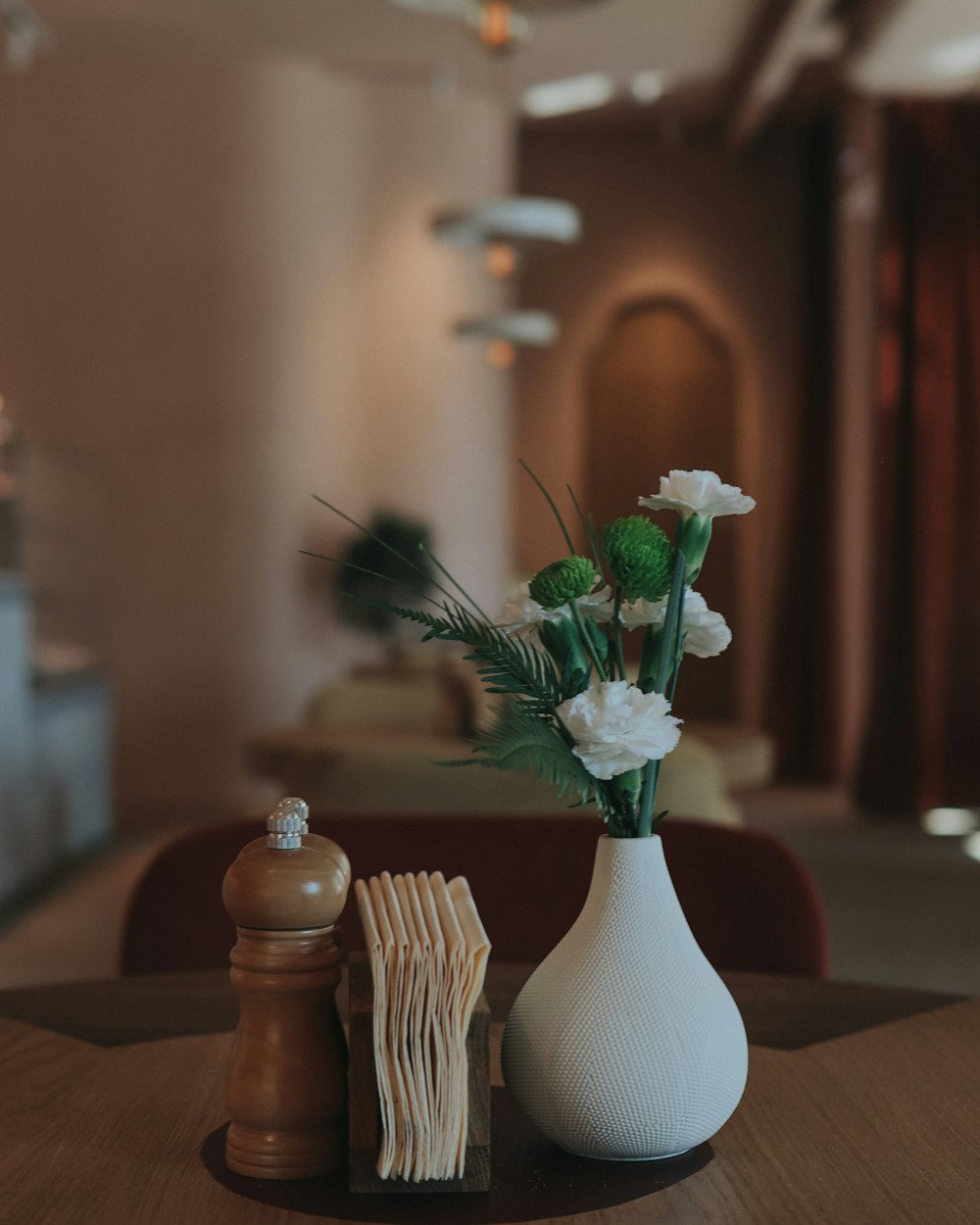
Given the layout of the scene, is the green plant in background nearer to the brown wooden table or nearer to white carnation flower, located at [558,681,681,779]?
the brown wooden table

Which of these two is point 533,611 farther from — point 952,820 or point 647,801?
point 952,820

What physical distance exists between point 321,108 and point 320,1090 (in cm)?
773

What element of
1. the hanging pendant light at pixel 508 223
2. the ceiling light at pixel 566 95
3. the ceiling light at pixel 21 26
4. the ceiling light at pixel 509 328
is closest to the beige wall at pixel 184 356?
the ceiling light at pixel 21 26

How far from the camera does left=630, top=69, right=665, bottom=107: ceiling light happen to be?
8.08 metres

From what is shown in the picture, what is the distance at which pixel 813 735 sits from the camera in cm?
870

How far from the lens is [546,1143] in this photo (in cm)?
83

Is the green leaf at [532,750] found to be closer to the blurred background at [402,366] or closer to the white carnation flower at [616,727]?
the white carnation flower at [616,727]

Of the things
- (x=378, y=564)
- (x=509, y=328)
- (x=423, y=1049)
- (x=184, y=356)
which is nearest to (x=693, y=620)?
(x=423, y=1049)

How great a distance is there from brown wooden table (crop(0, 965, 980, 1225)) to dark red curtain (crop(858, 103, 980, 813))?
6082 millimetres

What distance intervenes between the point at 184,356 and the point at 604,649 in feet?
22.9

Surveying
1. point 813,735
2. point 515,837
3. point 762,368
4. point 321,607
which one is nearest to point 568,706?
point 515,837

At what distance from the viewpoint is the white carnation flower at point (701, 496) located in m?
0.79

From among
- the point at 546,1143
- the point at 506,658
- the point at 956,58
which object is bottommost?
the point at 546,1143

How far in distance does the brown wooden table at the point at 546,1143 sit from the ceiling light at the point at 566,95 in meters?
7.72
